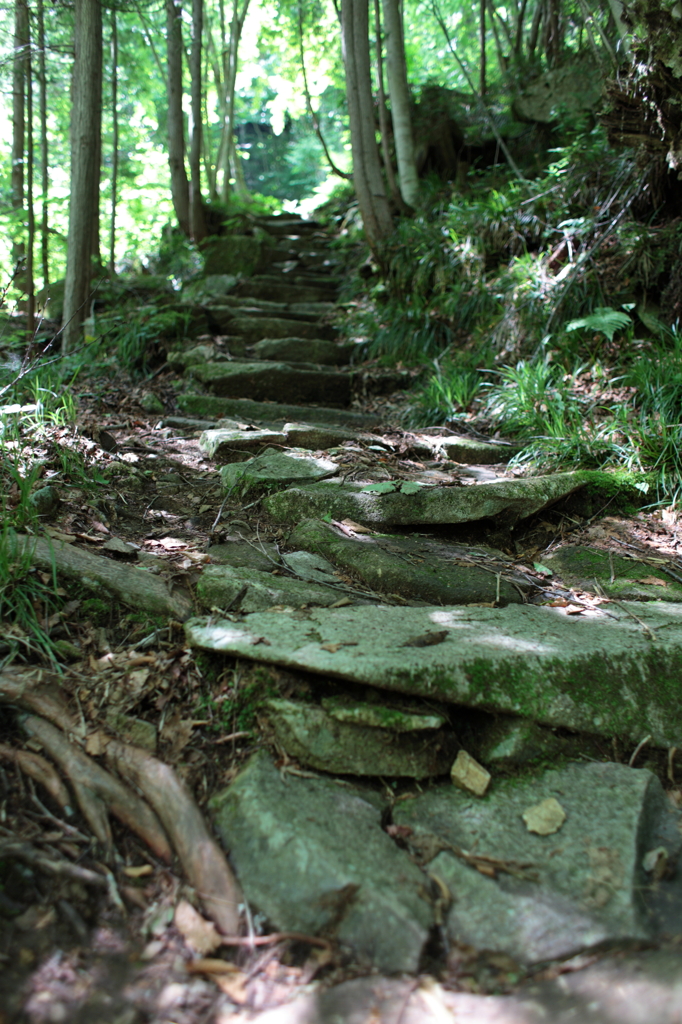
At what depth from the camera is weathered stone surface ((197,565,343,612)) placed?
1.92 meters

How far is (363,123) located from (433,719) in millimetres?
Result: 6317

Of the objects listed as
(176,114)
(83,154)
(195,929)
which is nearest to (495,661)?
(195,929)

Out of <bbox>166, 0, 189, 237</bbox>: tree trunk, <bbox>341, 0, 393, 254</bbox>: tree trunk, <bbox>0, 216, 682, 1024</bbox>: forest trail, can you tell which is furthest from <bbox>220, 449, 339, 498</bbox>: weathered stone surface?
<bbox>166, 0, 189, 237</bbox>: tree trunk

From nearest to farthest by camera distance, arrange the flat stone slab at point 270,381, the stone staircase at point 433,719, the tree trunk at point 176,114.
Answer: the stone staircase at point 433,719
the flat stone slab at point 270,381
the tree trunk at point 176,114

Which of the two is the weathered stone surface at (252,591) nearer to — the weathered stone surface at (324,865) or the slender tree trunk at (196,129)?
the weathered stone surface at (324,865)

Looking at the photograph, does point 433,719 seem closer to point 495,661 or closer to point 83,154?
point 495,661

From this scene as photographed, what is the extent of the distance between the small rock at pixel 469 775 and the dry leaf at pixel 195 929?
675 millimetres

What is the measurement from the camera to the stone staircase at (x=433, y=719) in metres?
1.23

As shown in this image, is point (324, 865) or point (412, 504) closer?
point (324, 865)

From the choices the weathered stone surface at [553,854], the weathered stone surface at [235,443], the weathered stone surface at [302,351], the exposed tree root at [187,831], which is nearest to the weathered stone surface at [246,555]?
the exposed tree root at [187,831]

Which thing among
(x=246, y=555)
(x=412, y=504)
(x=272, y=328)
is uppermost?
(x=272, y=328)

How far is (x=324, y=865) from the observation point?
4.17ft

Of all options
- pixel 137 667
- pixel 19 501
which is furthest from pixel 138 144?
pixel 137 667

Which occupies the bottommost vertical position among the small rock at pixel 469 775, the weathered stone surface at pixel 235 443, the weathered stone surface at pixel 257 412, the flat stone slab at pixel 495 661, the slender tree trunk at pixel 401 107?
the small rock at pixel 469 775
